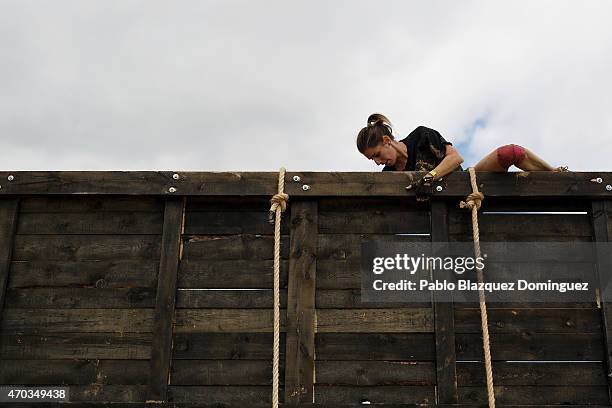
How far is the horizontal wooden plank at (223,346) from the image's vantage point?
363 centimetres

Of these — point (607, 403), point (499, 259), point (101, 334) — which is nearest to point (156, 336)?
point (101, 334)

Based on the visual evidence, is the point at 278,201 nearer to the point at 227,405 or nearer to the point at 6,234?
the point at 227,405

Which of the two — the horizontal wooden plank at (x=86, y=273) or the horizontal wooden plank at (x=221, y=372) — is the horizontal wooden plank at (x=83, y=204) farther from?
the horizontal wooden plank at (x=221, y=372)

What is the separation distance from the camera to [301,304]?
11.9 ft

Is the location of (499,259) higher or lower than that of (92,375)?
higher

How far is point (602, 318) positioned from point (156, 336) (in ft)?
8.67

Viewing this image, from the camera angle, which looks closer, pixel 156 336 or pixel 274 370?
pixel 274 370

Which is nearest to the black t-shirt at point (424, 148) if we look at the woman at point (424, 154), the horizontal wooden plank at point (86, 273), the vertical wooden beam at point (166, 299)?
the woman at point (424, 154)

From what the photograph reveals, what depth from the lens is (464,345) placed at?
358 centimetres

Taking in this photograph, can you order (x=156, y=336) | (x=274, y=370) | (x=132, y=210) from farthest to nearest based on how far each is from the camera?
(x=132, y=210)
(x=156, y=336)
(x=274, y=370)

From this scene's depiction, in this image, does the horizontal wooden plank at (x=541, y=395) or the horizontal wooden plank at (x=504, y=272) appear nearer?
the horizontal wooden plank at (x=541, y=395)

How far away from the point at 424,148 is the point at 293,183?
118 centimetres

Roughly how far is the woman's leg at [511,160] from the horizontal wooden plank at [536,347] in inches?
41.3

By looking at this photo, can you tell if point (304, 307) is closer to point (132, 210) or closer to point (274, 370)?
point (274, 370)
